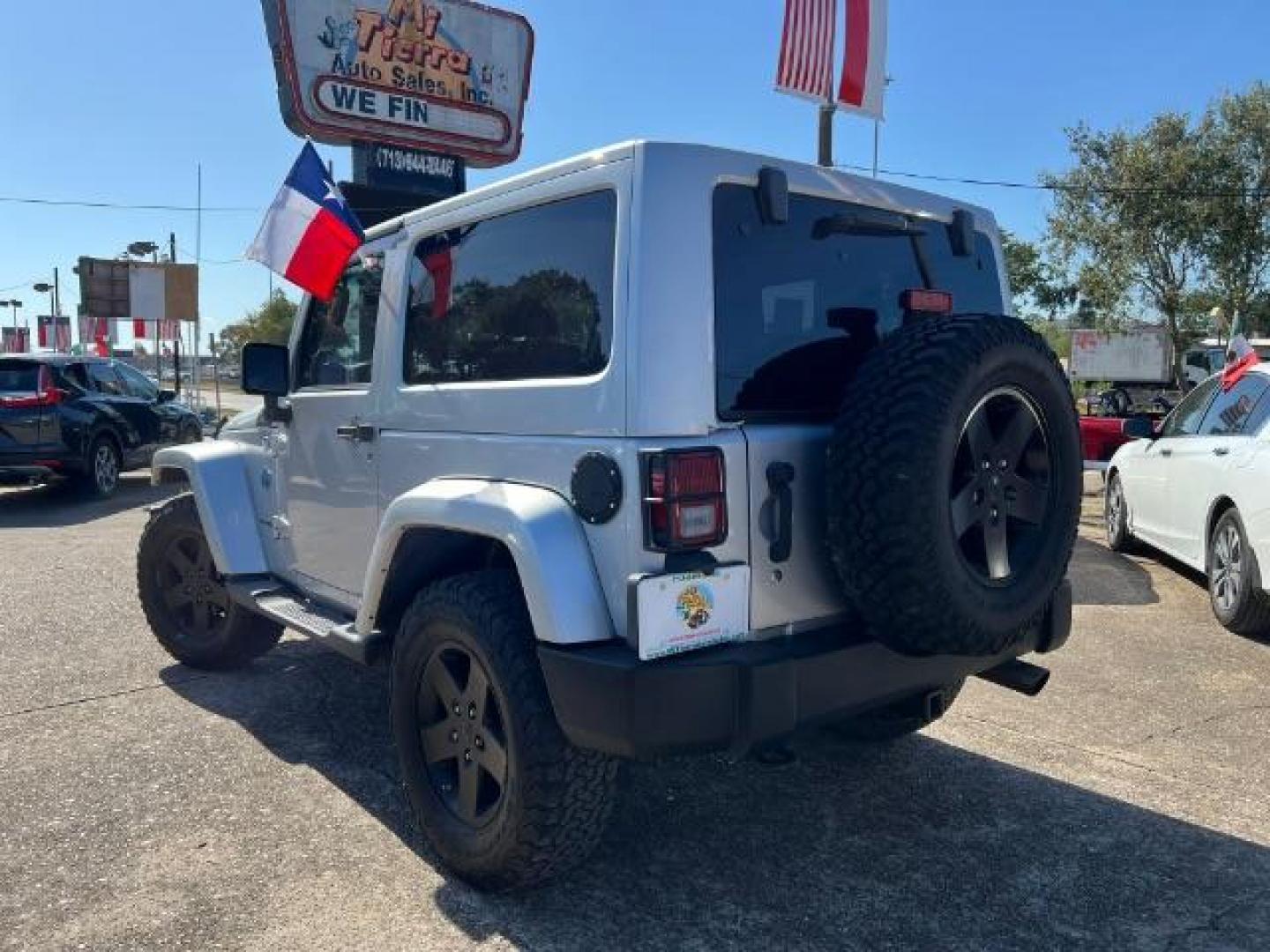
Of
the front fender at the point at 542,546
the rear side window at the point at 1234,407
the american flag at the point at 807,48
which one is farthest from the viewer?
the american flag at the point at 807,48

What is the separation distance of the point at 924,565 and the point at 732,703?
1.87 feet

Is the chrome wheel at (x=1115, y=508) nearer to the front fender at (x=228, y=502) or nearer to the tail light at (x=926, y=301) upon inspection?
the tail light at (x=926, y=301)

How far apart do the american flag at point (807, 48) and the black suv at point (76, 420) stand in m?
8.41

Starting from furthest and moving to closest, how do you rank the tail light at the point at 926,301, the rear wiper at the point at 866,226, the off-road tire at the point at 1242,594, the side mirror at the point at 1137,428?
1. the side mirror at the point at 1137,428
2. the off-road tire at the point at 1242,594
3. the tail light at the point at 926,301
4. the rear wiper at the point at 866,226

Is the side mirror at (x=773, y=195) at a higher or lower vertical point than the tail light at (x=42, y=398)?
higher

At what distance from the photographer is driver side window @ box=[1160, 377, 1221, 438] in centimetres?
668

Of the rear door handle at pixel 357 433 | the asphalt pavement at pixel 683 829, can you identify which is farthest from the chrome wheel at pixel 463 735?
the rear door handle at pixel 357 433

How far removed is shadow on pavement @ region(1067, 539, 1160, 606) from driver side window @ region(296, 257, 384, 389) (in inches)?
173

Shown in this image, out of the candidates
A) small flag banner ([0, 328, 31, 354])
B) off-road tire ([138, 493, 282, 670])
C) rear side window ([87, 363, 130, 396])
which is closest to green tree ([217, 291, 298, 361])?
small flag banner ([0, 328, 31, 354])

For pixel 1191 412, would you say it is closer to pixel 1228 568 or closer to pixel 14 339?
pixel 1228 568

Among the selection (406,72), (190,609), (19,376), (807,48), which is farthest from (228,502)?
(406,72)

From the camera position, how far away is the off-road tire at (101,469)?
1144 cm

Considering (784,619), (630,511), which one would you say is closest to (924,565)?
(784,619)

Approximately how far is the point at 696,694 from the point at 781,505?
55 cm
